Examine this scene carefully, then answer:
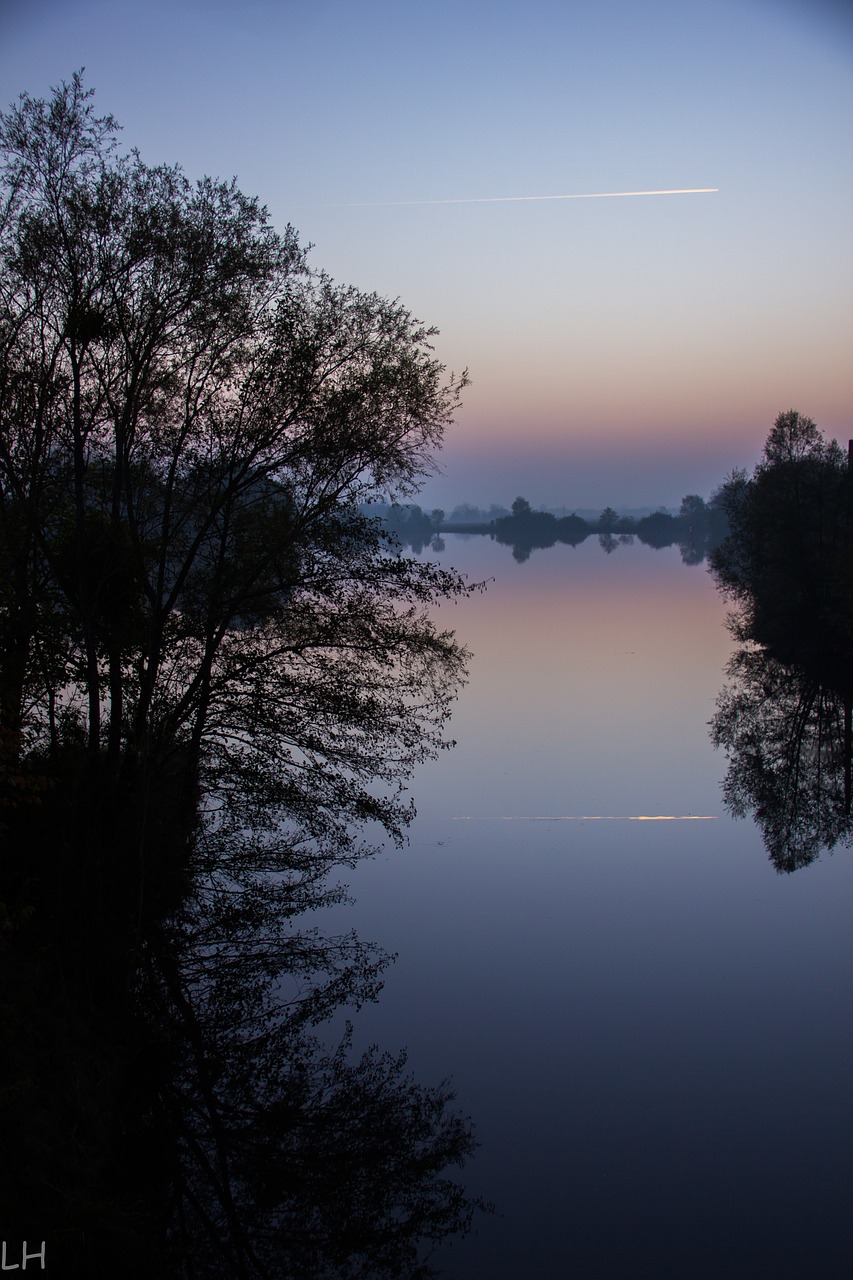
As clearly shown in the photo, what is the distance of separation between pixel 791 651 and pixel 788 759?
1770 centimetres

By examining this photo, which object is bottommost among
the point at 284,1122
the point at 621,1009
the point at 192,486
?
the point at 284,1122

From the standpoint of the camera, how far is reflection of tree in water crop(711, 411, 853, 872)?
830 inches

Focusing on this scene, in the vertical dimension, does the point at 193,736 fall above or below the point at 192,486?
below

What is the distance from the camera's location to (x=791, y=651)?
134 feet

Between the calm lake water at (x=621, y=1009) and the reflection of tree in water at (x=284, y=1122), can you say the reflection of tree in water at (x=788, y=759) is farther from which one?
the reflection of tree in water at (x=284, y=1122)

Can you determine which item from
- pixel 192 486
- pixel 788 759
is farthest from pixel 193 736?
pixel 788 759

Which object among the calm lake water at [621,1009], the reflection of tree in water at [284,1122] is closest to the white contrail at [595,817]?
the calm lake water at [621,1009]

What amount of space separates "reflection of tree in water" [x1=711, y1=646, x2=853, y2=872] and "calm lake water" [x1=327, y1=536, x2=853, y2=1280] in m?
0.69

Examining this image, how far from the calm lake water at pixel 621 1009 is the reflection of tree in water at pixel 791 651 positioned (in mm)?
1103

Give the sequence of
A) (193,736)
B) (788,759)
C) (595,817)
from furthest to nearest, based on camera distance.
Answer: (788,759) → (595,817) → (193,736)

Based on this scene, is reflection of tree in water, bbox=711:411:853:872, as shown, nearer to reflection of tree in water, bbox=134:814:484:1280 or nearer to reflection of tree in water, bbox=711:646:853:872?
reflection of tree in water, bbox=711:646:853:872

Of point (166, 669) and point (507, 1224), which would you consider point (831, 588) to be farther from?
point (507, 1224)

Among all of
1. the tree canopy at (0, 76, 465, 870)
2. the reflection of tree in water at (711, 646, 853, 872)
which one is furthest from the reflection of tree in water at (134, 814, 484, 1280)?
the reflection of tree in water at (711, 646, 853, 872)

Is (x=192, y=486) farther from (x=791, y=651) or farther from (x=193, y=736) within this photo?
(x=791, y=651)
